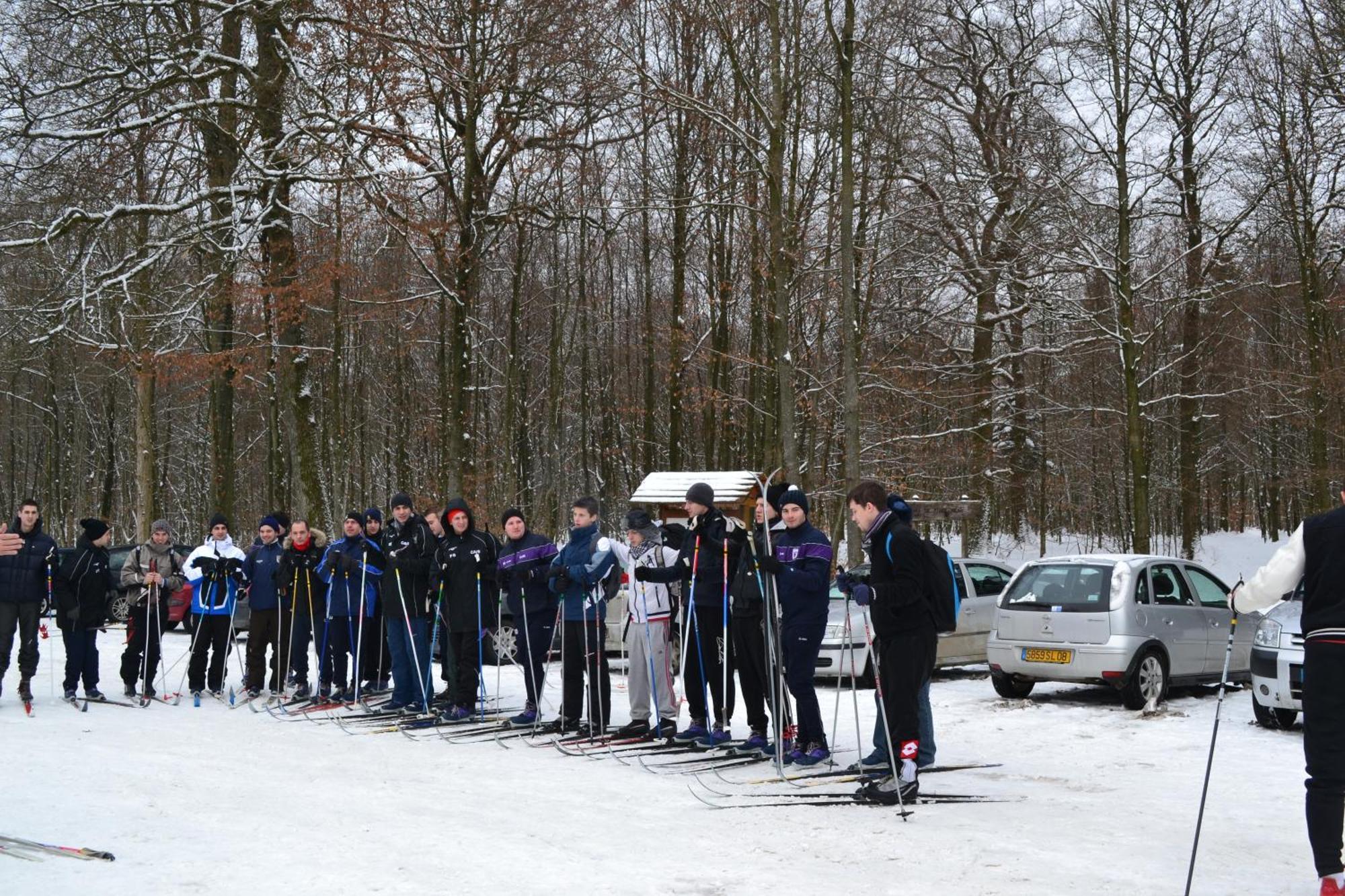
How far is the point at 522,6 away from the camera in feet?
61.8

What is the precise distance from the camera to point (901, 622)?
7.84 meters

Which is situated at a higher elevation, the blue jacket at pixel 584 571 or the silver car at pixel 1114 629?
the blue jacket at pixel 584 571

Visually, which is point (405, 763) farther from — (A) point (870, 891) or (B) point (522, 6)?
(B) point (522, 6)

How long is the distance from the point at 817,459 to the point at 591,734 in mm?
18732

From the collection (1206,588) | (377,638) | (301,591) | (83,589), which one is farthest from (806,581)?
(83,589)

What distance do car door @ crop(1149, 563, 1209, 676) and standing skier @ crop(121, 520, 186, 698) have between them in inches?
419

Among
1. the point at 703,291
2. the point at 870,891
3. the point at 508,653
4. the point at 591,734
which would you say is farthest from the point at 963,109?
the point at 870,891

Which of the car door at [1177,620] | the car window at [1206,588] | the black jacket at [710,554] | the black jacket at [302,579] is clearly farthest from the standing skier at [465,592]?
the car window at [1206,588]

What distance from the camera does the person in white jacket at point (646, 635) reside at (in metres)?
10.5

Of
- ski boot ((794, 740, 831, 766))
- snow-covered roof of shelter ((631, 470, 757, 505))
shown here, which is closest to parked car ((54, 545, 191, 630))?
snow-covered roof of shelter ((631, 470, 757, 505))

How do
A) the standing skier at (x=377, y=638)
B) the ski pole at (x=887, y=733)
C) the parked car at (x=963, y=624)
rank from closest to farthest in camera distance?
the ski pole at (x=887, y=733)
the standing skier at (x=377, y=638)
the parked car at (x=963, y=624)

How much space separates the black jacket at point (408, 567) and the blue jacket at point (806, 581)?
4368 millimetres

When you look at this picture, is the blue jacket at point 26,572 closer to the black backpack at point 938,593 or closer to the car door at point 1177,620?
the black backpack at point 938,593

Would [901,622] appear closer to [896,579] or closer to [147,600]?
[896,579]
